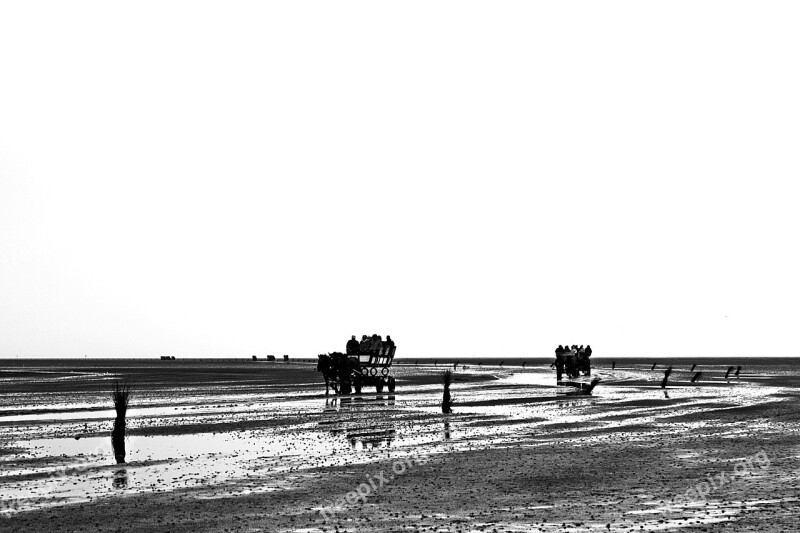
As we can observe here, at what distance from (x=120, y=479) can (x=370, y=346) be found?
3807cm

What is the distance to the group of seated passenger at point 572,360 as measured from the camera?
3147 inches

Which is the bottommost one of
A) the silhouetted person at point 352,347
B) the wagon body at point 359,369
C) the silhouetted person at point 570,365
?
the silhouetted person at point 570,365

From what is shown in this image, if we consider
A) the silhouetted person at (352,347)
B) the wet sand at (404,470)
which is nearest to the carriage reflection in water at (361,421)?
the wet sand at (404,470)

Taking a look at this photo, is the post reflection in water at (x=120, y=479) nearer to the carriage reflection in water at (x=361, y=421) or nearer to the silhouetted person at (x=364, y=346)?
the carriage reflection in water at (x=361, y=421)

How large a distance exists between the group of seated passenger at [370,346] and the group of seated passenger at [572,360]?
24.0 m

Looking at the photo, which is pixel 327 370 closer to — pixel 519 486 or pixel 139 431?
pixel 139 431

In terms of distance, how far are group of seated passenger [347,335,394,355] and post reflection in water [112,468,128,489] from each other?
119 feet

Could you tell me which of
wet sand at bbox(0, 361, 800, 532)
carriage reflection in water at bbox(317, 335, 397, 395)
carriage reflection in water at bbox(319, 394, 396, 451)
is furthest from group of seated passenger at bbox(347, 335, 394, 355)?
wet sand at bbox(0, 361, 800, 532)

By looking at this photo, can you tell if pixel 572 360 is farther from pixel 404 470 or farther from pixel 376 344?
pixel 404 470

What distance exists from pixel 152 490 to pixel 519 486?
7.59 m

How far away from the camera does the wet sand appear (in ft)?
51.1

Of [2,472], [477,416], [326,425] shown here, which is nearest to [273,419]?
[326,425]

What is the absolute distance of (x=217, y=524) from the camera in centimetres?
1515

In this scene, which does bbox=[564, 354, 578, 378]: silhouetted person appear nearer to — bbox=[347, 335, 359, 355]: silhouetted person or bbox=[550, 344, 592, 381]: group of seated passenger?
bbox=[550, 344, 592, 381]: group of seated passenger
